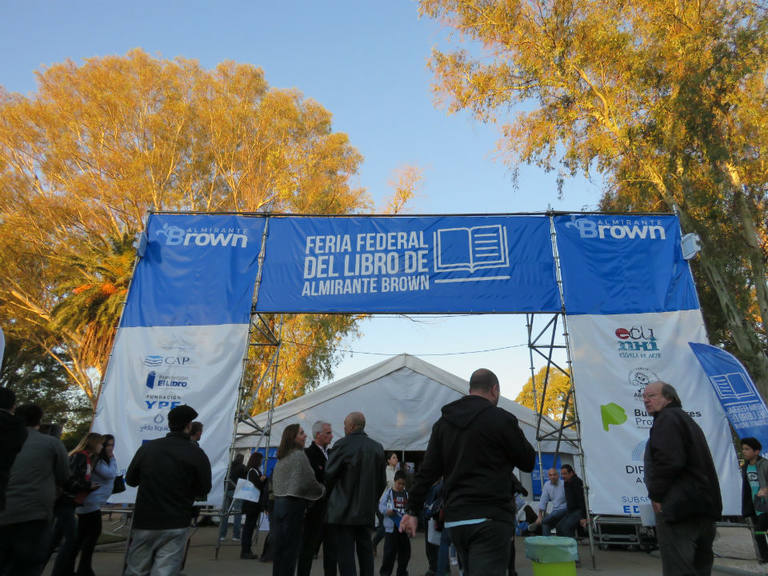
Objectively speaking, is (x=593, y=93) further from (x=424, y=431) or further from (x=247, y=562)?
(x=247, y=562)

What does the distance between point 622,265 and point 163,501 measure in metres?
7.99

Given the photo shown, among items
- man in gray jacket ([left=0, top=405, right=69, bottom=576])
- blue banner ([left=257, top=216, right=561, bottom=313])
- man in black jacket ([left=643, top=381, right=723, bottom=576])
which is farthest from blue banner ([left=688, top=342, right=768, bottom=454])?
man in gray jacket ([left=0, top=405, right=69, bottom=576])

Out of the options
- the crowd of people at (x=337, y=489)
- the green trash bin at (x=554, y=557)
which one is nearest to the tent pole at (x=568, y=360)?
the crowd of people at (x=337, y=489)

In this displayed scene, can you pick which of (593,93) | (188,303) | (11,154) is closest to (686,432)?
(188,303)

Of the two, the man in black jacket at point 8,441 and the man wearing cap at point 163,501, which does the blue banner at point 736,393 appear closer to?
the man wearing cap at point 163,501

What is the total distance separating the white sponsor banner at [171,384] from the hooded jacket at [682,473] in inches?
256

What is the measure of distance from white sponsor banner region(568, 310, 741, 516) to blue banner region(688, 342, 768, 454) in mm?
281

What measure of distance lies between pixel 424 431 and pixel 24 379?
2588 centimetres

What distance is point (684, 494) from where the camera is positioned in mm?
3389

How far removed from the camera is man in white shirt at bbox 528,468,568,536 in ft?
27.7

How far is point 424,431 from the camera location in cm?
1375

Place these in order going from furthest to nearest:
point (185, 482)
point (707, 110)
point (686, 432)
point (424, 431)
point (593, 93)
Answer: point (593, 93) → point (424, 431) → point (707, 110) → point (185, 482) → point (686, 432)

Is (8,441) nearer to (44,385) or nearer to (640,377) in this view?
(640,377)

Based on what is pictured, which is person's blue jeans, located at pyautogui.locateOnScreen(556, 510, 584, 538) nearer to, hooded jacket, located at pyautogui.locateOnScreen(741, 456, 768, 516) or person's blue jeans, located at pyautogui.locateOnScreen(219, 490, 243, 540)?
hooded jacket, located at pyautogui.locateOnScreen(741, 456, 768, 516)
